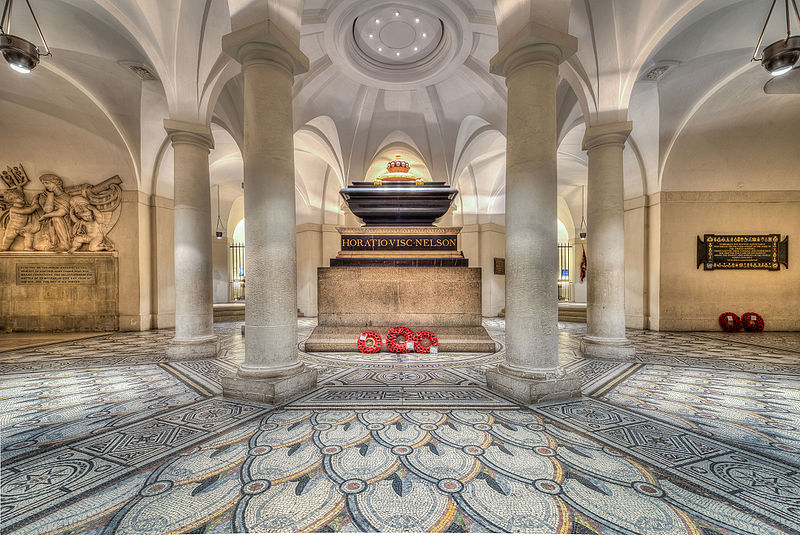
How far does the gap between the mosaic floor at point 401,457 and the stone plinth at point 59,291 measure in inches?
252

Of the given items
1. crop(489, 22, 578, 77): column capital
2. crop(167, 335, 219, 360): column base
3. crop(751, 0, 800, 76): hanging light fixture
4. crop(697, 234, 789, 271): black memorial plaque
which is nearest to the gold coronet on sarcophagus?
crop(489, 22, 578, 77): column capital

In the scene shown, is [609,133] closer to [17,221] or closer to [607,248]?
[607,248]

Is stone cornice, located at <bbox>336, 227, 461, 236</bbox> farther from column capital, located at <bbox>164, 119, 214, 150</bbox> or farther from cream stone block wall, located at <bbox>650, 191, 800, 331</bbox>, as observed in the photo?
cream stone block wall, located at <bbox>650, 191, 800, 331</bbox>

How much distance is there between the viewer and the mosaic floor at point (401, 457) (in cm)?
171

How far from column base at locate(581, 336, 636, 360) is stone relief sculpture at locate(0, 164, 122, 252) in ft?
44.1

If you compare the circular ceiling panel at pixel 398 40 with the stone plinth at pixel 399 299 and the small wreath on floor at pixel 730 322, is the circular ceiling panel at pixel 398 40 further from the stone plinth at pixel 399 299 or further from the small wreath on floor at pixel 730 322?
the small wreath on floor at pixel 730 322

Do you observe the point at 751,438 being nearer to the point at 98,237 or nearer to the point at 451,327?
the point at 451,327

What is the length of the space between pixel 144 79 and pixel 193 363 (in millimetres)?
8055

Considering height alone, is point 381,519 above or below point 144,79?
below

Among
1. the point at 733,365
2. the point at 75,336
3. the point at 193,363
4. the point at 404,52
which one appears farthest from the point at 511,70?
the point at 75,336

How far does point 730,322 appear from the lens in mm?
8953

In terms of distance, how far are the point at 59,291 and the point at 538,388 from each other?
13514 mm

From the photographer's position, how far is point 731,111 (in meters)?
8.55

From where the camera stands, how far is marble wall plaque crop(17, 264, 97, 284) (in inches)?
372
